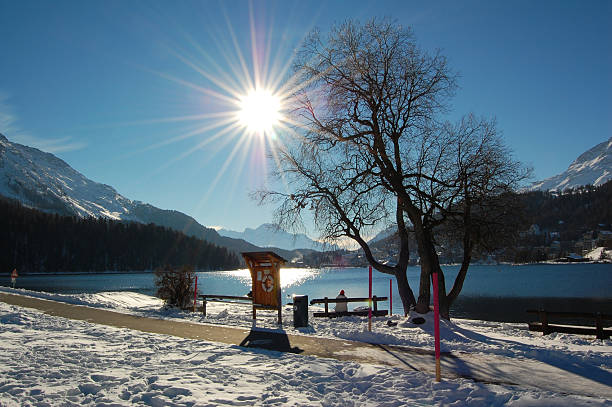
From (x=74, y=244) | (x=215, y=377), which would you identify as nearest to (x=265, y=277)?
(x=215, y=377)

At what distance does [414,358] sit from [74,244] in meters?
164

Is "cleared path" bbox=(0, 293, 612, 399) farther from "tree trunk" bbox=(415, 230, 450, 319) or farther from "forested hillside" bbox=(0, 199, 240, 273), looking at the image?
"forested hillside" bbox=(0, 199, 240, 273)

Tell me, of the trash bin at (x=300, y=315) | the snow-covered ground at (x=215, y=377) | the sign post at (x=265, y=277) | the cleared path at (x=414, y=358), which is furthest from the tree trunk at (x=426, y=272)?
the cleared path at (x=414, y=358)

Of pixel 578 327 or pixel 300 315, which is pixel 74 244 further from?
pixel 578 327

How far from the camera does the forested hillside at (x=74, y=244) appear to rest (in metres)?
136

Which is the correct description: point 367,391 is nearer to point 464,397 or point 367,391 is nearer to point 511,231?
point 464,397

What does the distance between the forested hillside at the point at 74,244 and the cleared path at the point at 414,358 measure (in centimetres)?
14695

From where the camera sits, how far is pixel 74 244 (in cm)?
14638

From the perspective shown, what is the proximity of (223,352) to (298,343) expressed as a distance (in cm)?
215

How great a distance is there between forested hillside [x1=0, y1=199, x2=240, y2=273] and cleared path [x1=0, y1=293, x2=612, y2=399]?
14695cm

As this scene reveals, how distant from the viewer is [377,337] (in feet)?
36.5

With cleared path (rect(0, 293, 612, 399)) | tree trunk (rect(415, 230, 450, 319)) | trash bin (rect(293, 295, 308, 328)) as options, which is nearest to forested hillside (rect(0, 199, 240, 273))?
tree trunk (rect(415, 230, 450, 319))

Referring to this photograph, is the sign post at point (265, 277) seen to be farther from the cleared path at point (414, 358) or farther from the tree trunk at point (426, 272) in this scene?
the tree trunk at point (426, 272)

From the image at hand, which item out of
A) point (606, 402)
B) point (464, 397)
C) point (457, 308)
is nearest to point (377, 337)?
point (464, 397)
